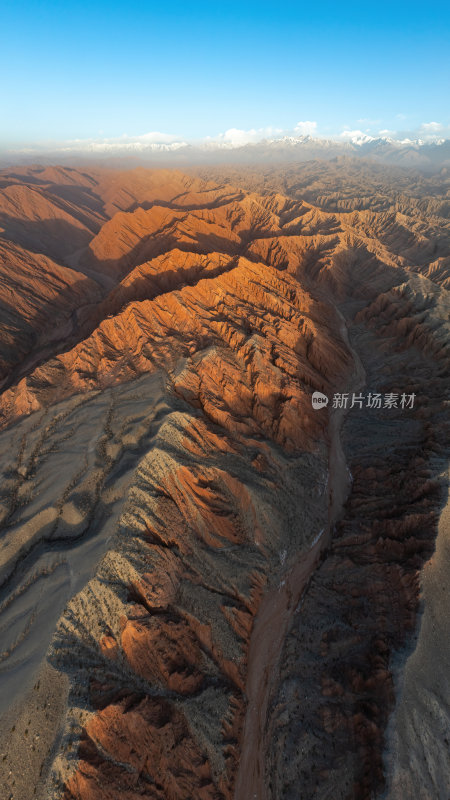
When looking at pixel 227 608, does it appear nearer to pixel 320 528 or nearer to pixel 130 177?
pixel 320 528

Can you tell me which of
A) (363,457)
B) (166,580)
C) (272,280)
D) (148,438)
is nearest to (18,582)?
(166,580)
